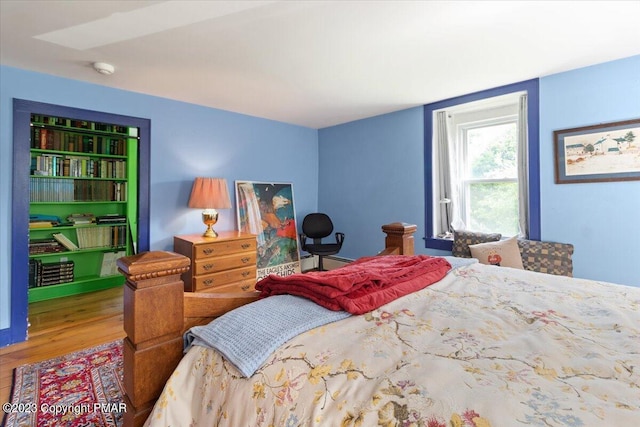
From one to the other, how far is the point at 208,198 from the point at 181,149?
703mm

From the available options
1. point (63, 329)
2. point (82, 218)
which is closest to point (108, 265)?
point (82, 218)

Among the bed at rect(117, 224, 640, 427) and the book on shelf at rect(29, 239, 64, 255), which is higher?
the book on shelf at rect(29, 239, 64, 255)

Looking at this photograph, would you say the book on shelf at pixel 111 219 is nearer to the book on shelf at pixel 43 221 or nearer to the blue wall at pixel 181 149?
the book on shelf at pixel 43 221

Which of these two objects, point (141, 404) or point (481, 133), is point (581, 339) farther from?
point (481, 133)

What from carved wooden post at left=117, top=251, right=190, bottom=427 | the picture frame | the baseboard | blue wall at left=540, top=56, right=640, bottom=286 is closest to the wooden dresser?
the baseboard

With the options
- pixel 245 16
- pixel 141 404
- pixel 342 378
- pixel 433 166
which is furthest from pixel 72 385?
pixel 433 166

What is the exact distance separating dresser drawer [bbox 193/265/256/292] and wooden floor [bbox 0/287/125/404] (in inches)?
29.5

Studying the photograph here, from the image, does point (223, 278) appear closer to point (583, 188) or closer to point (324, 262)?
point (324, 262)

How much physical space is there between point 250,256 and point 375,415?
9.66 ft

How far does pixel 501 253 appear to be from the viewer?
280 centimetres

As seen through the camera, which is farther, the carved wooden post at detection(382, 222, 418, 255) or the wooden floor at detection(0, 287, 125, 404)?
the wooden floor at detection(0, 287, 125, 404)

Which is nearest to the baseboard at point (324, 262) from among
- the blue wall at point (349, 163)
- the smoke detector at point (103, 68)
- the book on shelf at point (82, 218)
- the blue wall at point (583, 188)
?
the blue wall at point (349, 163)

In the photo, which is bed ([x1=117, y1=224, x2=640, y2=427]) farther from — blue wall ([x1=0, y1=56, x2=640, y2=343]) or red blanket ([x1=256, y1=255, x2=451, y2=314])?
blue wall ([x1=0, y1=56, x2=640, y2=343])

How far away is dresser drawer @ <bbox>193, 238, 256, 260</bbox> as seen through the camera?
2988 millimetres
